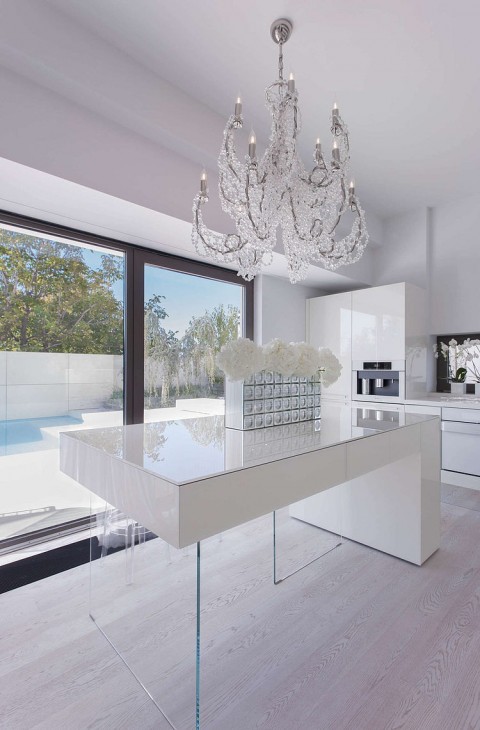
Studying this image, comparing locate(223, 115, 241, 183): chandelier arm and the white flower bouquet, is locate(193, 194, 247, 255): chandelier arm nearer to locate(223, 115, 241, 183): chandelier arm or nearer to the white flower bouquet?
locate(223, 115, 241, 183): chandelier arm

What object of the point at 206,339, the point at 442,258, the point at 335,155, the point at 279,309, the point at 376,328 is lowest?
→ the point at 206,339

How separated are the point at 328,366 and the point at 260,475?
3.21ft

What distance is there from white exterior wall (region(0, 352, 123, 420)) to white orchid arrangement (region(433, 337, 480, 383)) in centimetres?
327

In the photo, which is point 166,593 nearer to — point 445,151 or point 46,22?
point 46,22

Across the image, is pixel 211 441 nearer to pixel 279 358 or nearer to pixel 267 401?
pixel 267 401

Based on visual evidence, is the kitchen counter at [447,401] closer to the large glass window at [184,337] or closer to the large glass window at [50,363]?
the large glass window at [184,337]

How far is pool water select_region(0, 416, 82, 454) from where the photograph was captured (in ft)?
7.66

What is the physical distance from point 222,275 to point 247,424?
2.20 metres

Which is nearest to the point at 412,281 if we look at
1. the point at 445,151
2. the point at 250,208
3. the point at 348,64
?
the point at 445,151

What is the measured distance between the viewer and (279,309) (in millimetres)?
4062

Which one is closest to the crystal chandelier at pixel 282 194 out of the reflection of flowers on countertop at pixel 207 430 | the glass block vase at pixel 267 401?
the glass block vase at pixel 267 401

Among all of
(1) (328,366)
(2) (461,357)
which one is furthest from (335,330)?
(1) (328,366)

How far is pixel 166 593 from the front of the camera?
1779 millimetres

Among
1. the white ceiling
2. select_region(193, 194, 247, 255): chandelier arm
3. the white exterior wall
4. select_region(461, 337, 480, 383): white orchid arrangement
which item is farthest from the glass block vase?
select_region(461, 337, 480, 383): white orchid arrangement
